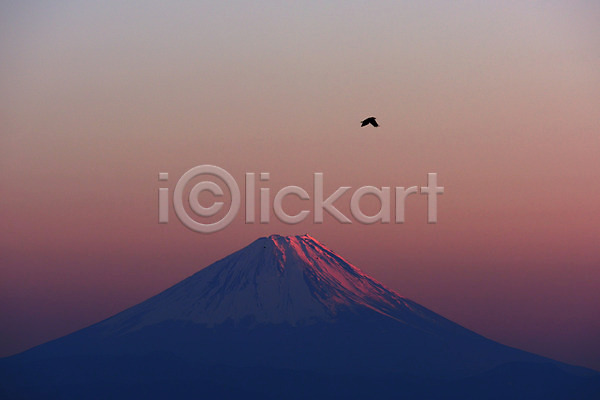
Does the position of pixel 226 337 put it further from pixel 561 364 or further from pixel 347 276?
pixel 561 364

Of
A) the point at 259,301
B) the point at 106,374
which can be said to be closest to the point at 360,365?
the point at 259,301

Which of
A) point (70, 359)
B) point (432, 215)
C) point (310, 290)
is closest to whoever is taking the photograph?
point (432, 215)

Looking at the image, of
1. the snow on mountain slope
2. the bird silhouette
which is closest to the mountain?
the snow on mountain slope

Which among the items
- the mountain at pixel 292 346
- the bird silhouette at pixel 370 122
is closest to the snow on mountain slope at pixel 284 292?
the mountain at pixel 292 346

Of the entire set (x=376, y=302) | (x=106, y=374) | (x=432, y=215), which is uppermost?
(x=432, y=215)

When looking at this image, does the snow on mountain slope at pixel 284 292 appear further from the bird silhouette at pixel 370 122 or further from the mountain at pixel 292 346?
the bird silhouette at pixel 370 122

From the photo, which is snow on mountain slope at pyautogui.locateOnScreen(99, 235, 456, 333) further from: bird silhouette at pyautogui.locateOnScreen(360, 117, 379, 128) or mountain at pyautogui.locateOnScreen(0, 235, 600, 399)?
bird silhouette at pyautogui.locateOnScreen(360, 117, 379, 128)

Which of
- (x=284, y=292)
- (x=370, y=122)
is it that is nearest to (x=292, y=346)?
(x=284, y=292)

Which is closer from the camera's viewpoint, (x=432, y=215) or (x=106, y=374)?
(x=432, y=215)
